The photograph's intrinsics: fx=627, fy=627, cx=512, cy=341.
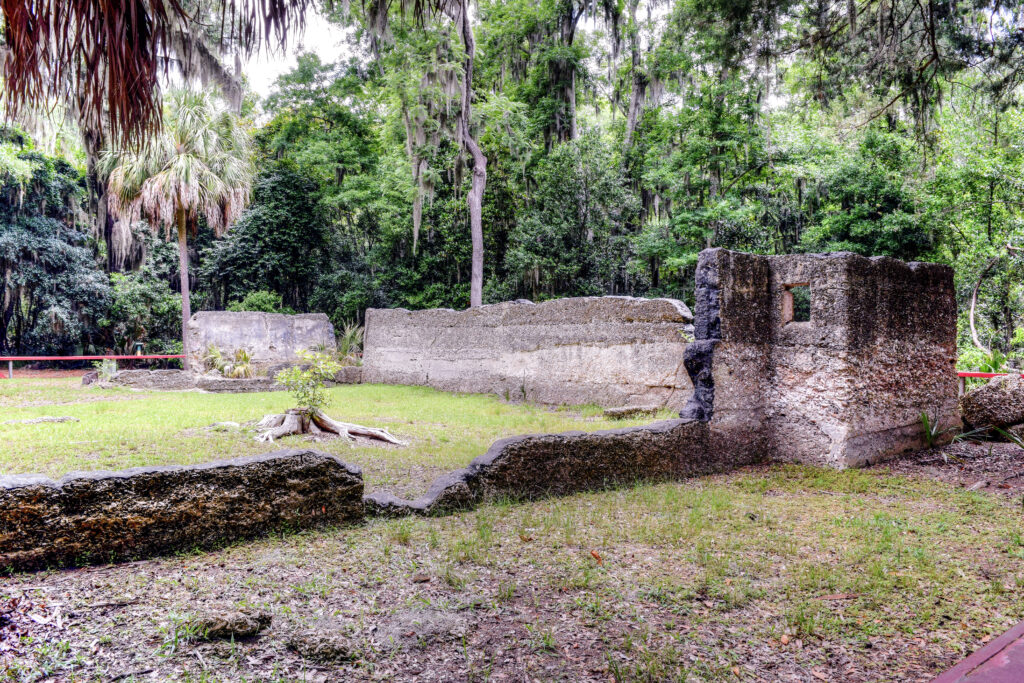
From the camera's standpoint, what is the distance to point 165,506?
3.58 m

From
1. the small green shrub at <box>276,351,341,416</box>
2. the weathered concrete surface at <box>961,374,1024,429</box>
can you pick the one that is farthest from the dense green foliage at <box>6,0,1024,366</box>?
the small green shrub at <box>276,351,341,416</box>

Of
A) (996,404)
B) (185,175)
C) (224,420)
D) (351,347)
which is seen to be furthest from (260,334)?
(996,404)

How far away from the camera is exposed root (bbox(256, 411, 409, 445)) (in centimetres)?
743

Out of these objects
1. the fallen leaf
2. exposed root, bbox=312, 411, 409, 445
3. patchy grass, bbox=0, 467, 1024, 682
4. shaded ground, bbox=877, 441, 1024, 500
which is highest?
exposed root, bbox=312, 411, 409, 445

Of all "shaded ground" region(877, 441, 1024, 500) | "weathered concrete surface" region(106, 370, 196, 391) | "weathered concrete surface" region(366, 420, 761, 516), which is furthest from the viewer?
"weathered concrete surface" region(106, 370, 196, 391)

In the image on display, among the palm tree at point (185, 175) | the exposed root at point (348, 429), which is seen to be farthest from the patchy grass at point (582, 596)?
the palm tree at point (185, 175)

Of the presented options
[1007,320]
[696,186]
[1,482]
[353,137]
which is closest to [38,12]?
[1,482]

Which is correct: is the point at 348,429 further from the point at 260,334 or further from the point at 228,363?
the point at 260,334

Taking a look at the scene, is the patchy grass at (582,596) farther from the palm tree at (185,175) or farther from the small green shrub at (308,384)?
the palm tree at (185,175)

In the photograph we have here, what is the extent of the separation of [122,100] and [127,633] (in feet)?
7.08

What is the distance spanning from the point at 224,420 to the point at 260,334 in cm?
922

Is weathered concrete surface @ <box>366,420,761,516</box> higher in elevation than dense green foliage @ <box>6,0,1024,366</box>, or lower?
lower

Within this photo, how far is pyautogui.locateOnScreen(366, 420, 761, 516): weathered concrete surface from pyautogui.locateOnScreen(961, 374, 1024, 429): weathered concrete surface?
3.64 meters

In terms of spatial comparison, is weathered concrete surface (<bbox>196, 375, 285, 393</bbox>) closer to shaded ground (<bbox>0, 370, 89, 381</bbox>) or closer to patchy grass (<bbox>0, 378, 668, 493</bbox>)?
patchy grass (<bbox>0, 378, 668, 493</bbox>)
